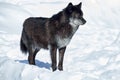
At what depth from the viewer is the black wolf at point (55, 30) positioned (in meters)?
11.4

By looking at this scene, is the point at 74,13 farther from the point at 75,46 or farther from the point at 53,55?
Answer: the point at 75,46

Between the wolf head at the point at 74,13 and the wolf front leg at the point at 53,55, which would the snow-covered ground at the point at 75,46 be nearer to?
the wolf front leg at the point at 53,55

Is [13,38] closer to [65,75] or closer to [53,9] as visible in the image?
[53,9]

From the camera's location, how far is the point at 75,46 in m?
15.3

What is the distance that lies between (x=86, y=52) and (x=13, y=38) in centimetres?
302

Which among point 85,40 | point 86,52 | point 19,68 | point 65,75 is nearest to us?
point 65,75

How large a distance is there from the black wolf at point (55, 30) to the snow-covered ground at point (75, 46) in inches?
23.3

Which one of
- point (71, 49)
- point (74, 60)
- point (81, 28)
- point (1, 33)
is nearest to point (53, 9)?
point (81, 28)

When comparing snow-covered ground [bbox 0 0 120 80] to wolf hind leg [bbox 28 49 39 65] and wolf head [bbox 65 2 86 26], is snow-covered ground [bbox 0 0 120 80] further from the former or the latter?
wolf head [bbox 65 2 86 26]

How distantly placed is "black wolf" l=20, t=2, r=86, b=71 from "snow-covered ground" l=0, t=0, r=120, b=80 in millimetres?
591

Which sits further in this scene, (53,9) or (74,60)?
(53,9)

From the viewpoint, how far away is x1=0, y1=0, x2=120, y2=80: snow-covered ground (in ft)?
31.4

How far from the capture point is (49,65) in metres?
13.1

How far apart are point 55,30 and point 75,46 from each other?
3662 millimetres
